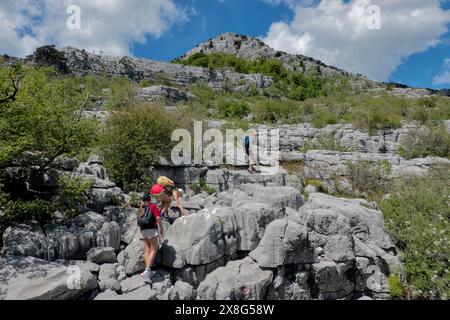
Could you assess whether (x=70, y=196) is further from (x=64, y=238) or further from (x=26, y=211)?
(x=64, y=238)

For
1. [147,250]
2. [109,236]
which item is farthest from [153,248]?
[109,236]

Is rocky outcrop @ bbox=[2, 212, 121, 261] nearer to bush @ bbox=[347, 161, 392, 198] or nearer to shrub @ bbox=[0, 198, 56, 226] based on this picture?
shrub @ bbox=[0, 198, 56, 226]

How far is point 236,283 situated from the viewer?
269 inches

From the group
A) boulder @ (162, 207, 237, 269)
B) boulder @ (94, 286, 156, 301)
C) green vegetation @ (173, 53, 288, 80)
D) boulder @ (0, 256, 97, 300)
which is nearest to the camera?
boulder @ (0, 256, 97, 300)

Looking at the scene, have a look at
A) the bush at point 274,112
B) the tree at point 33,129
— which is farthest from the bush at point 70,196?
the bush at point 274,112

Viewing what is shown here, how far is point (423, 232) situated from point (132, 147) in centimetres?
912

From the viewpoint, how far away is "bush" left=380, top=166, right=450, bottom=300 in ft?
25.3

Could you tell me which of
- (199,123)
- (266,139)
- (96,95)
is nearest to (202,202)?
(199,123)

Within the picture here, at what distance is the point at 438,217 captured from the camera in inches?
388

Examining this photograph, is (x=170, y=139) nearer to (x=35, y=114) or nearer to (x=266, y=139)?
(x=35, y=114)

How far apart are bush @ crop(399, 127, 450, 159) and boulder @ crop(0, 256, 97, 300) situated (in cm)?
1970

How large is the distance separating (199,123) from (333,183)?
Answer: 23.2ft

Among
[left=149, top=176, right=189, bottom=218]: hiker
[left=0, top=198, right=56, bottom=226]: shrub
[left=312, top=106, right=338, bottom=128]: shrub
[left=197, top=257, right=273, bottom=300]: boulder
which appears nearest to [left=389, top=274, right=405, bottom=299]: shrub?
[left=197, top=257, right=273, bottom=300]: boulder

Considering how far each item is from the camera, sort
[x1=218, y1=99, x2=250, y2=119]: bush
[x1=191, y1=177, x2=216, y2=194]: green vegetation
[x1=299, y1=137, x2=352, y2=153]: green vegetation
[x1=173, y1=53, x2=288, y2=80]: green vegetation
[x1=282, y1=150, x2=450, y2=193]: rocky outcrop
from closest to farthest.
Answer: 1. [x1=191, y1=177, x2=216, y2=194]: green vegetation
2. [x1=282, y1=150, x2=450, y2=193]: rocky outcrop
3. [x1=299, y1=137, x2=352, y2=153]: green vegetation
4. [x1=218, y1=99, x2=250, y2=119]: bush
5. [x1=173, y1=53, x2=288, y2=80]: green vegetation
